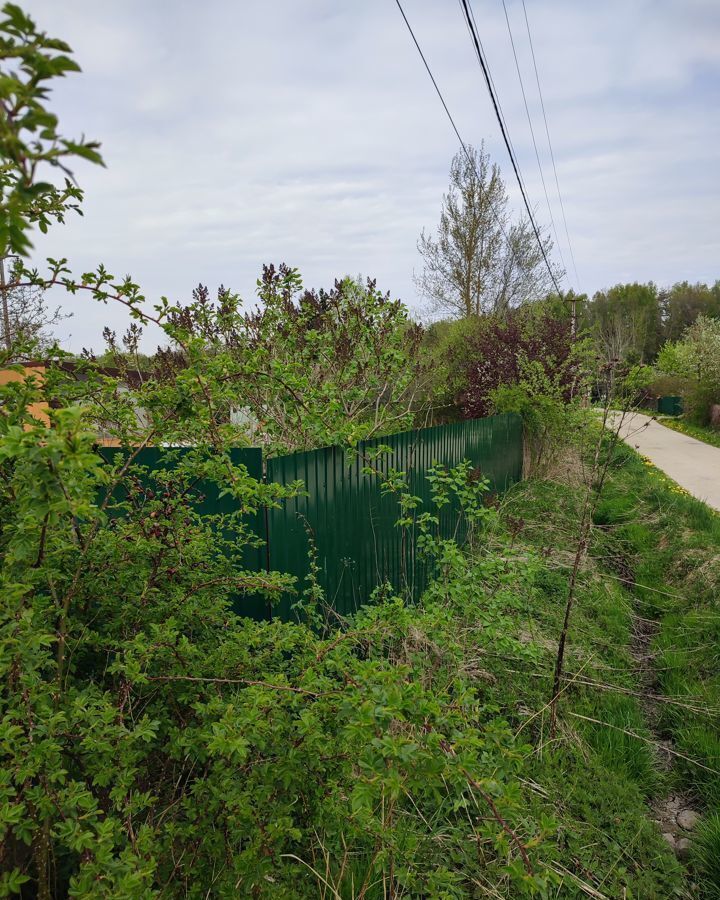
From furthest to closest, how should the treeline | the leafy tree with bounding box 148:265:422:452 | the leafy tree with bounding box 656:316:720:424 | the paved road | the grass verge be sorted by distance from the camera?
the treeline → the leafy tree with bounding box 656:316:720:424 → the paved road → the leafy tree with bounding box 148:265:422:452 → the grass verge

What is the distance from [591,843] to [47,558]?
8.80 feet

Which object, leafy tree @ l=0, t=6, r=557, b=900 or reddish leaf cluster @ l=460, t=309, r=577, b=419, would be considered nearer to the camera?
leafy tree @ l=0, t=6, r=557, b=900

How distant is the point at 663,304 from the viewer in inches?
2108

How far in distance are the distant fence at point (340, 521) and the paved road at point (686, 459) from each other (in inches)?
155

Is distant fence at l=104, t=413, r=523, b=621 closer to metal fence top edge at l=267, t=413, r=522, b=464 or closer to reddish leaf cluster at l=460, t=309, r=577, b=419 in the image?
metal fence top edge at l=267, t=413, r=522, b=464

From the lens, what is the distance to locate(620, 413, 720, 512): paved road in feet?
33.5

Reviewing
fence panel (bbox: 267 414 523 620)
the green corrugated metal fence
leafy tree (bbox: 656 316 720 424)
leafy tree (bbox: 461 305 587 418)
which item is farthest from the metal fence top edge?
the green corrugated metal fence

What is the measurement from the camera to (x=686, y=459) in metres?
14.3

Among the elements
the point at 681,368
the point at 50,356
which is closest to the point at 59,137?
the point at 50,356

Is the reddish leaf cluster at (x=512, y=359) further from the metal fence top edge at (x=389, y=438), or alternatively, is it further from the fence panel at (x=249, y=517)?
the fence panel at (x=249, y=517)

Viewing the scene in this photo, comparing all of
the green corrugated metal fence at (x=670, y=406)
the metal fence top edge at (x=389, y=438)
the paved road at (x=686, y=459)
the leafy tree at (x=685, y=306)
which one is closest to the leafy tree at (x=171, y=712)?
the metal fence top edge at (x=389, y=438)

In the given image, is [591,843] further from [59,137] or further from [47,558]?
[59,137]

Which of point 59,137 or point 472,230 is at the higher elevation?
point 472,230

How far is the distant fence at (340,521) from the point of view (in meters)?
3.04
